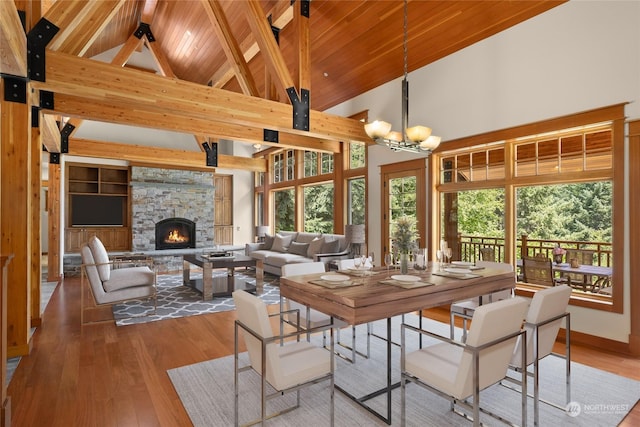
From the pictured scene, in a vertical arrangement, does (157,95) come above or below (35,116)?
above

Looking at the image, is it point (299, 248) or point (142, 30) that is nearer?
point (142, 30)

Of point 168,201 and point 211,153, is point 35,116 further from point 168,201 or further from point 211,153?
point 168,201

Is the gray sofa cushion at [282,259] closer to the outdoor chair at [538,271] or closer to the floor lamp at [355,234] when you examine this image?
the floor lamp at [355,234]

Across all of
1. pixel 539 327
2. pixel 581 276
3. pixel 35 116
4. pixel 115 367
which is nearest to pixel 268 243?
pixel 35 116

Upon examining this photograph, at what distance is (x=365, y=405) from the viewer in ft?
8.09

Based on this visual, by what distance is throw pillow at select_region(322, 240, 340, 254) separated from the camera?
6992 millimetres

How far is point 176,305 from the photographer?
5281mm

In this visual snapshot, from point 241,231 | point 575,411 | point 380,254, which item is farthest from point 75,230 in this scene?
point 575,411

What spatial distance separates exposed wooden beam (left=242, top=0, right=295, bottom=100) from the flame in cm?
658

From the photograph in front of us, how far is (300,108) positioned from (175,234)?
6.55 m

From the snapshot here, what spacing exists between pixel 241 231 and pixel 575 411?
10156mm

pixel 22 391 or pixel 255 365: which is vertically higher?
pixel 255 365

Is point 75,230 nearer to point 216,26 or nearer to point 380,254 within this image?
point 216,26

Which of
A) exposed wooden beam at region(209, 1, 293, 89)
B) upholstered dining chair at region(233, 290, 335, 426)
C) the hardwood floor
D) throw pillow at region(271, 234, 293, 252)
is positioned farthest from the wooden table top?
throw pillow at region(271, 234, 293, 252)
